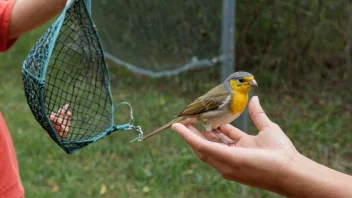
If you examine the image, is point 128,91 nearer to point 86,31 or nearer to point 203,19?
point 203,19

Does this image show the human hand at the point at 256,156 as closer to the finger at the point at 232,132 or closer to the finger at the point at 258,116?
the finger at the point at 258,116

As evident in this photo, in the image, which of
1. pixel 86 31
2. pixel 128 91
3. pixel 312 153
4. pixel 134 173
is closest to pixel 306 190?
pixel 86 31

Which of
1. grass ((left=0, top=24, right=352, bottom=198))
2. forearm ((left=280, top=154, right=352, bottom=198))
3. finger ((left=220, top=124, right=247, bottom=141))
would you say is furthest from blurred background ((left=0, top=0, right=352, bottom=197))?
forearm ((left=280, top=154, right=352, bottom=198))

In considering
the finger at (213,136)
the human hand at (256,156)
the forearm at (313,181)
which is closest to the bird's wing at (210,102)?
the finger at (213,136)

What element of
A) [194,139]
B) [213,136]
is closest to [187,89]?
[213,136]

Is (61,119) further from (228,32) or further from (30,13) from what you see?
(228,32)

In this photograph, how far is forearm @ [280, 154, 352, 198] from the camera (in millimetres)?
1872

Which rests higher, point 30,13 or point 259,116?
point 30,13

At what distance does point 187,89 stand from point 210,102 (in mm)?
4089

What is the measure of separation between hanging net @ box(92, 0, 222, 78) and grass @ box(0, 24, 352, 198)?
0.65m

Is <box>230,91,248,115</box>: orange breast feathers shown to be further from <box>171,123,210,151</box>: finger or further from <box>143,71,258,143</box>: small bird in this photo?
<box>171,123,210,151</box>: finger

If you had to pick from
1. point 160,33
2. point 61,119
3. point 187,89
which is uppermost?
point 61,119

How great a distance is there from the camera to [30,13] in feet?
7.70

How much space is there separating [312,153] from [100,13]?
3.11 meters
